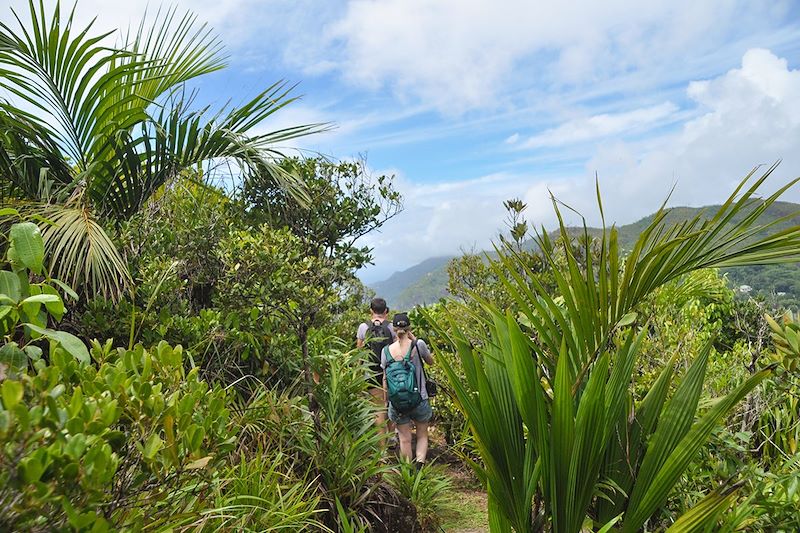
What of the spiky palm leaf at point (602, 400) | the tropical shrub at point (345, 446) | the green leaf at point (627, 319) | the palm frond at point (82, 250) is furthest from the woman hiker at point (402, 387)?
the green leaf at point (627, 319)

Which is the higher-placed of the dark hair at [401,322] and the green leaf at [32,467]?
the green leaf at [32,467]

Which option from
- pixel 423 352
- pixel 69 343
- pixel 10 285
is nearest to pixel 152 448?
pixel 69 343

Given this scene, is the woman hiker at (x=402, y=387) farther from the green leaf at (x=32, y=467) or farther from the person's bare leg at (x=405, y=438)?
the green leaf at (x=32, y=467)

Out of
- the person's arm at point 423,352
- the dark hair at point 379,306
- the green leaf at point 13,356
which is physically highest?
the green leaf at point 13,356

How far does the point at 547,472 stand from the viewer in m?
2.14

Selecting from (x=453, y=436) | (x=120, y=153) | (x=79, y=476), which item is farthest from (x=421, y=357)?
(x=79, y=476)

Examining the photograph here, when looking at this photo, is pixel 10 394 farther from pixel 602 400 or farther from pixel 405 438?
pixel 405 438

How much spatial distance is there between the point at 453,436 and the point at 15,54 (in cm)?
542

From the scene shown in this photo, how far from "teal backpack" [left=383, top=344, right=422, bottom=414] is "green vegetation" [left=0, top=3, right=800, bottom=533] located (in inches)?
14.4

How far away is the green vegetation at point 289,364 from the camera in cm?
175

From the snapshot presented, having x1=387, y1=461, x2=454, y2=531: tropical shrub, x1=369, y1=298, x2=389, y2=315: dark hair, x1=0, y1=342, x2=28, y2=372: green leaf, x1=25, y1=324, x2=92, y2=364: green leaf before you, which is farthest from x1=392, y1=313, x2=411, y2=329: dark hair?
x1=0, y1=342, x2=28, y2=372: green leaf

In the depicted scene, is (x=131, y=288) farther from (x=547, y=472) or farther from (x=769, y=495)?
(x=769, y=495)

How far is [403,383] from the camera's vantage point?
4961mm

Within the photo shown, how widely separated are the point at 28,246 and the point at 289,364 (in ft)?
9.11
